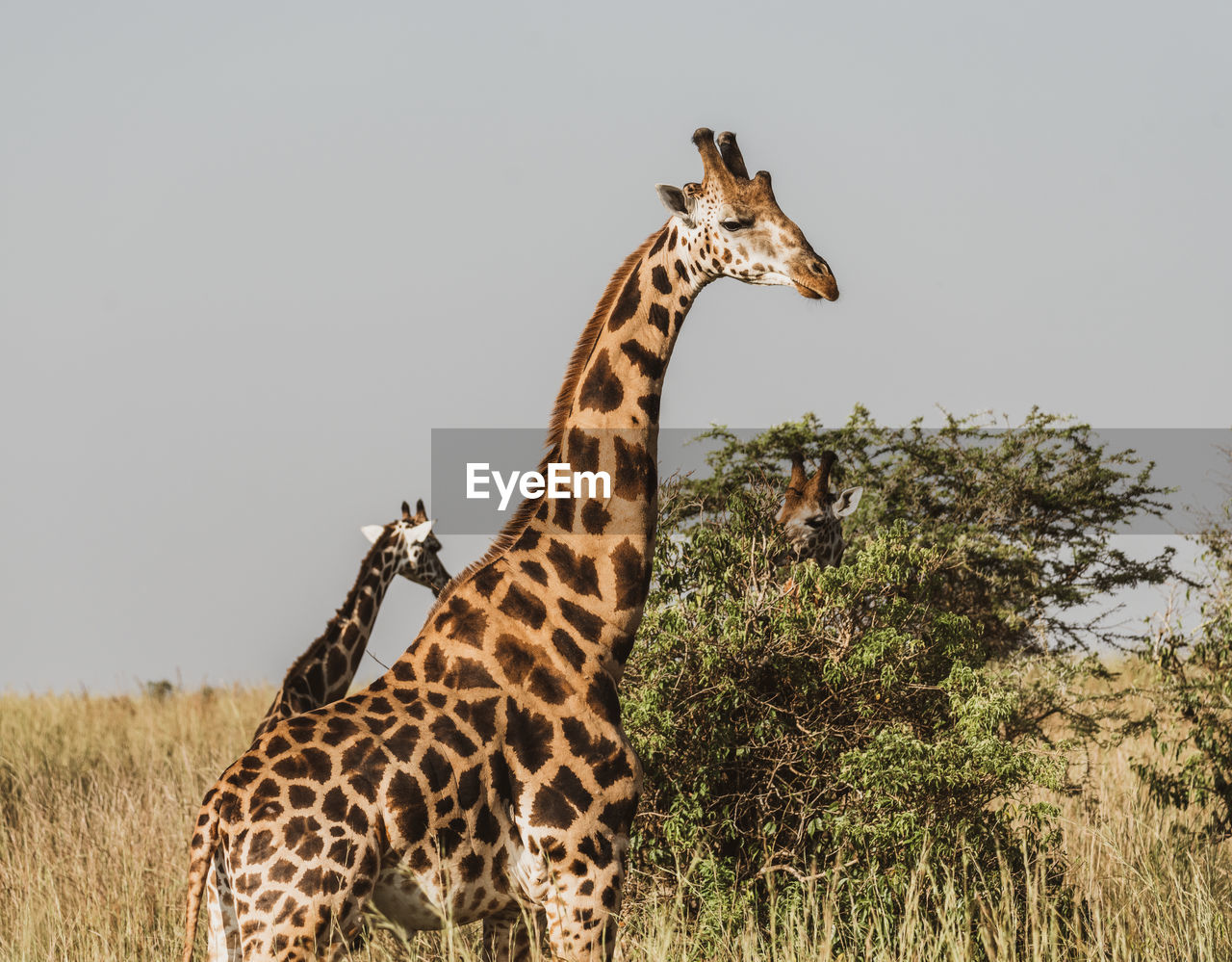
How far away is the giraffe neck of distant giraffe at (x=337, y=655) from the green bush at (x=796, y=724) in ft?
7.20

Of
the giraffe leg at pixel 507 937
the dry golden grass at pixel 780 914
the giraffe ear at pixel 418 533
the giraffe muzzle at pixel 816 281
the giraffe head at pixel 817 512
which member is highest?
the giraffe muzzle at pixel 816 281

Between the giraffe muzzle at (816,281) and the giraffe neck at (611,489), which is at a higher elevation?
the giraffe muzzle at (816,281)

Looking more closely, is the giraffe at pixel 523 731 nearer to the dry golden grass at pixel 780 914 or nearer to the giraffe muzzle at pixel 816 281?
the giraffe muzzle at pixel 816 281

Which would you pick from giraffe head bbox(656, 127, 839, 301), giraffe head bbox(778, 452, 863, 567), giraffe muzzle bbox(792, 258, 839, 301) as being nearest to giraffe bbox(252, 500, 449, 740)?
giraffe head bbox(778, 452, 863, 567)

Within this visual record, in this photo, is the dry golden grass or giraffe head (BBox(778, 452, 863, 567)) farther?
giraffe head (BBox(778, 452, 863, 567))

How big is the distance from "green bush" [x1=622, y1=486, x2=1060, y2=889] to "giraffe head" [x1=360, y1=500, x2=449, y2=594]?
4366 mm

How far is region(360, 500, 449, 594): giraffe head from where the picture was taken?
11.2 metres

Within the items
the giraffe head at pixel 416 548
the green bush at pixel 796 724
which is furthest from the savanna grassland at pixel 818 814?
the giraffe head at pixel 416 548

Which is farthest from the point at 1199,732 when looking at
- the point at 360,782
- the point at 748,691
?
the point at 360,782

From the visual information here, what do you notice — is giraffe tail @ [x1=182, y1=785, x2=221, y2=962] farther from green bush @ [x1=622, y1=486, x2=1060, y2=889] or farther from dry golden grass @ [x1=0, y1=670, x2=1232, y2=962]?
green bush @ [x1=622, y1=486, x2=1060, y2=889]

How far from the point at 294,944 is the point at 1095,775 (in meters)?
9.11

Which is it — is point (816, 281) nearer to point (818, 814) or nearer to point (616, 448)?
point (616, 448)

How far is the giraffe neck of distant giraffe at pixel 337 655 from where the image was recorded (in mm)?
8164

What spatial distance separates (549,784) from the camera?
4773mm
